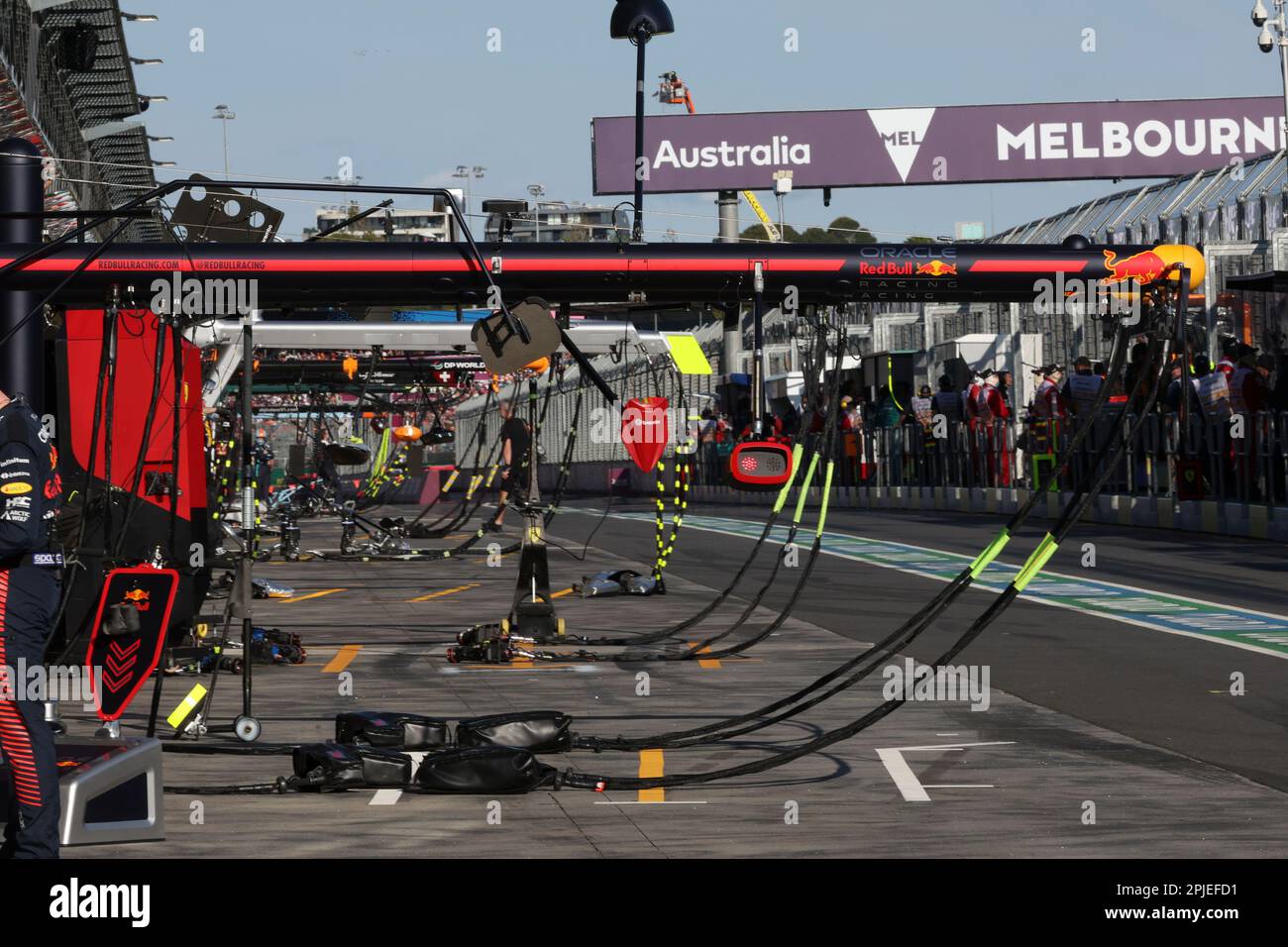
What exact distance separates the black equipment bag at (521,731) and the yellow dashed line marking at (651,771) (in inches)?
17.0

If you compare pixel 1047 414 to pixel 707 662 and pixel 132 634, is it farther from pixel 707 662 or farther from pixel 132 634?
pixel 132 634

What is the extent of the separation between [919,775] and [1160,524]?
19.1 metres

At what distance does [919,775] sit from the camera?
9523 mm

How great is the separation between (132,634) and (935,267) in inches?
186

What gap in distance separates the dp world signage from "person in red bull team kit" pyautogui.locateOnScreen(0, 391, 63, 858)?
56754 mm

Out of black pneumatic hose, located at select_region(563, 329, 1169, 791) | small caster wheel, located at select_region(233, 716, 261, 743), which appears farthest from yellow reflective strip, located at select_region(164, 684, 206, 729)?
black pneumatic hose, located at select_region(563, 329, 1169, 791)

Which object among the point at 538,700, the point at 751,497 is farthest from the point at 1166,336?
the point at 751,497

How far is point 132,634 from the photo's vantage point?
970 centimetres

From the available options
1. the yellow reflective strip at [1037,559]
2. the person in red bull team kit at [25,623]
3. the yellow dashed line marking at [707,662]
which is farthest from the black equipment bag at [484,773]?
the yellow dashed line marking at [707,662]

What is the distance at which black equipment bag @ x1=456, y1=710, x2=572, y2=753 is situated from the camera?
9.89 metres

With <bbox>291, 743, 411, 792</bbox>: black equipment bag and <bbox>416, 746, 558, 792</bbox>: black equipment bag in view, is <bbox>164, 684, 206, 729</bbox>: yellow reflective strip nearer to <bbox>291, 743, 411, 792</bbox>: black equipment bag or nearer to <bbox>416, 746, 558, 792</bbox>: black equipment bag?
<bbox>291, 743, 411, 792</bbox>: black equipment bag

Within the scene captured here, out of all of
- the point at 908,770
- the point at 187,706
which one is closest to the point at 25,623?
the point at 187,706

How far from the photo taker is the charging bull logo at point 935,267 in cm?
1080
